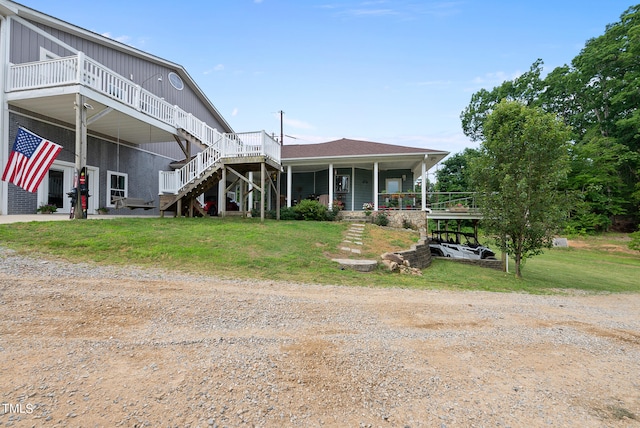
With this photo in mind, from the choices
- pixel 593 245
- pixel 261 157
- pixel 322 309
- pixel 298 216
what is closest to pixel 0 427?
pixel 322 309

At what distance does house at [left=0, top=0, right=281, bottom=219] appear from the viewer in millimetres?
9844

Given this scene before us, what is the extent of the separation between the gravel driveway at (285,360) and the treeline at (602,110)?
2387 cm

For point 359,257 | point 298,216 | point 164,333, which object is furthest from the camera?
point 298,216

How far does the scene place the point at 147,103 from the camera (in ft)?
40.8

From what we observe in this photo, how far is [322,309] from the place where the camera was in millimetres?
4160

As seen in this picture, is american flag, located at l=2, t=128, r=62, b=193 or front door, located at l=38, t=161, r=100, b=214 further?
front door, located at l=38, t=161, r=100, b=214

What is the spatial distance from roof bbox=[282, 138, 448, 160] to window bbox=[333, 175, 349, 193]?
1724 millimetres

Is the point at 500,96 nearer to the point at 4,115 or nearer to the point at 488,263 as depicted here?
the point at 488,263

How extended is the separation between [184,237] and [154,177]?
1068cm

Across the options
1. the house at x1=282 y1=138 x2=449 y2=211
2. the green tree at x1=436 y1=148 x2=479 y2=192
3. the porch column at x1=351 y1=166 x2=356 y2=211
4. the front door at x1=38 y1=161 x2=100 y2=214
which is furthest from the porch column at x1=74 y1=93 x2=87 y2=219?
the green tree at x1=436 y1=148 x2=479 y2=192

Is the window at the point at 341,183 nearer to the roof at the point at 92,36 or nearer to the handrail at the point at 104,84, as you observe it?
the handrail at the point at 104,84

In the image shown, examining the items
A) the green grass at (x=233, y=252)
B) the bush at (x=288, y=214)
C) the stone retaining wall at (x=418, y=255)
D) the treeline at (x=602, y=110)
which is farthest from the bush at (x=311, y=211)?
the treeline at (x=602, y=110)

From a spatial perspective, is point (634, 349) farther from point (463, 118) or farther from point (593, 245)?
point (463, 118)

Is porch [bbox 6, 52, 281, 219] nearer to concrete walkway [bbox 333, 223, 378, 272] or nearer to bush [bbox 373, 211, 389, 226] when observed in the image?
concrete walkway [bbox 333, 223, 378, 272]
